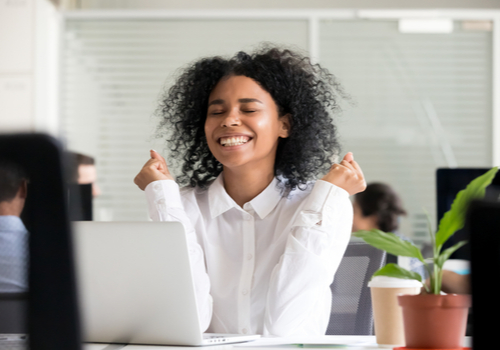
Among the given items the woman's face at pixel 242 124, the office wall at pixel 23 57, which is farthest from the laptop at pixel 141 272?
the office wall at pixel 23 57

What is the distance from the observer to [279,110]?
5.81 ft

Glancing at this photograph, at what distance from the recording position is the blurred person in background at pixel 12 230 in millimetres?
453

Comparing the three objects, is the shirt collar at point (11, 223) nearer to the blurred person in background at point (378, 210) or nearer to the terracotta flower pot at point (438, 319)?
the terracotta flower pot at point (438, 319)

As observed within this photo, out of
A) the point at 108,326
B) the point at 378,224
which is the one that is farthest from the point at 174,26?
the point at 108,326

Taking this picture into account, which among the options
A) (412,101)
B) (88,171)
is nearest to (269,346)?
(88,171)

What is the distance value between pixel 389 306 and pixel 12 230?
2.53ft

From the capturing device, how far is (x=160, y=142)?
3.33 m

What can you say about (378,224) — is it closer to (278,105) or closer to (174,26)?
(278,105)

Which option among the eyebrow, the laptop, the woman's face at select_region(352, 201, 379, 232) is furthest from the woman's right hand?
the woman's face at select_region(352, 201, 379, 232)

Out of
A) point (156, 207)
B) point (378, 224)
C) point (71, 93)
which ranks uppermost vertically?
point (71, 93)

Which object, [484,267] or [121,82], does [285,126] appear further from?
[121,82]

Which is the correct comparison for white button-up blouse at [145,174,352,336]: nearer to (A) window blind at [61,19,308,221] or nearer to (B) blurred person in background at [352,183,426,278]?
(B) blurred person in background at [352,183,426,278]

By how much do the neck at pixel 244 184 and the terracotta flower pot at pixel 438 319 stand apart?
2.74ft

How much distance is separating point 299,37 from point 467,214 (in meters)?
3.01
